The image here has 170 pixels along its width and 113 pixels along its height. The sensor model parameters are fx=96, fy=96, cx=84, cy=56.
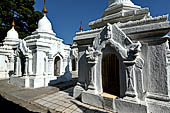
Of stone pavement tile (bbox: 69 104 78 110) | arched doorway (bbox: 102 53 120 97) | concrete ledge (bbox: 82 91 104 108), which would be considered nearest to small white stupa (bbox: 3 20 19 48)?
stone pavement tile (bbox: 69 104 78 110)

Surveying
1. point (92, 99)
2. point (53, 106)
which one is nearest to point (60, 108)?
point (53, 106)

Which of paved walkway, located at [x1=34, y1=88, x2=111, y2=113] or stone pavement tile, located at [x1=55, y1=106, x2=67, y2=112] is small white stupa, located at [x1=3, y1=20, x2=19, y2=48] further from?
stone pavement tile, located at [x1=55, y1=106, x2=67, y2=112]

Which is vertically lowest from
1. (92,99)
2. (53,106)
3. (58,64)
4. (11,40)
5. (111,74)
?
(53,106)

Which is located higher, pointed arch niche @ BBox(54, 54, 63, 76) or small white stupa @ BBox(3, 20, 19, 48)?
small white stupa @ BBox(3, 20, 19, 48)

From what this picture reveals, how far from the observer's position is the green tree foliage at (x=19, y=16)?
55.8 feet

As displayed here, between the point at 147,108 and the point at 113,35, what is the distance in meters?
2.77

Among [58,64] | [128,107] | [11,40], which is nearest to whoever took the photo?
[128,107]

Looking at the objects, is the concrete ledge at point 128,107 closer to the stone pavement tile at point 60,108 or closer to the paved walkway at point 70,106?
the paved walkway at point 70,106

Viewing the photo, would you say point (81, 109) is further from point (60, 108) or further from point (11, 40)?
point (11, 40)

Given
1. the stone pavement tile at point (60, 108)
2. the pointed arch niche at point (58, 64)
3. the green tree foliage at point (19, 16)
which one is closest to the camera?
the stone pavement tile at point (60, 108)

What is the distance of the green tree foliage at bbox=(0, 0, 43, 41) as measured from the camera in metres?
17.0

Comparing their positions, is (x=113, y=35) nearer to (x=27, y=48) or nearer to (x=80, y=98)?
(x=80, y=98)

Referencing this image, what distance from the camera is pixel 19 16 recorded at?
19219 millimetres

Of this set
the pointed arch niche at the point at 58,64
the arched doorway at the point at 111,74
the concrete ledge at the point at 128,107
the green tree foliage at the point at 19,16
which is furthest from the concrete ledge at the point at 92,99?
the green tree foliage at the point at 19,16
